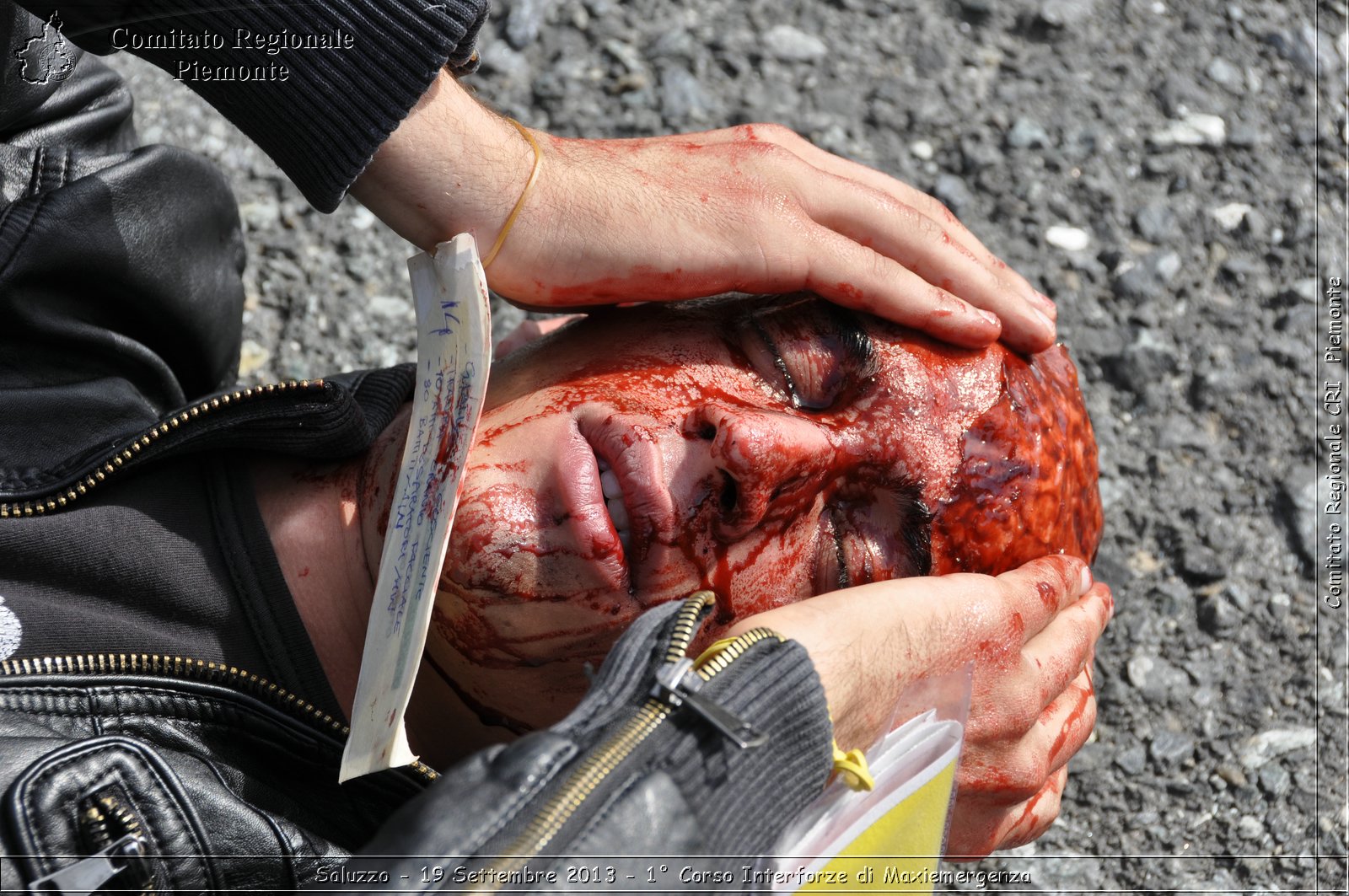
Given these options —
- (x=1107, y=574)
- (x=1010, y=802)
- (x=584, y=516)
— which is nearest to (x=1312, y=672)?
(x=1107, y=574)

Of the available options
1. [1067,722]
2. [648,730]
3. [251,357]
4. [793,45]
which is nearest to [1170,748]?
[1067,722]

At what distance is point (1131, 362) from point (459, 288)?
186cm

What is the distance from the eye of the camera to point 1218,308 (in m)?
2.81

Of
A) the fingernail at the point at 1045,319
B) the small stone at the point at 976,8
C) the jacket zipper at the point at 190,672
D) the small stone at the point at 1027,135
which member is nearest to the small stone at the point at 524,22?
the small stone at the point at 976,8

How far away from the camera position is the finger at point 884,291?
1.71 meters

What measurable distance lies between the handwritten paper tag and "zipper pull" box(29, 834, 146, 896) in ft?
0.90

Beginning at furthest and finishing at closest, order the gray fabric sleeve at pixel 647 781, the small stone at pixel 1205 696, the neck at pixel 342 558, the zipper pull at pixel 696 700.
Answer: the small stone at pixel 1205 696
the neck at pixel 342 558
the zipper pull at pixel 696 700
the gray fabric sleeve at pixel 647 781

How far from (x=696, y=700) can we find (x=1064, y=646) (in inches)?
30.6

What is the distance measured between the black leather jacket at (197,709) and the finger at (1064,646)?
0.52 metres

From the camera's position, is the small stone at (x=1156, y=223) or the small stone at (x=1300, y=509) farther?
the small stone at (x=1156, y=223)

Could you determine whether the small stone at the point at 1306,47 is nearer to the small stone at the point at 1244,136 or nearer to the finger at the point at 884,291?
the small stone at the point at 1244,136

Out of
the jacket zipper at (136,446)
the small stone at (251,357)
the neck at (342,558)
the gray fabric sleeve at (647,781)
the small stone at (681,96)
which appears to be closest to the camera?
the gray fabric sleeve at (647,781)

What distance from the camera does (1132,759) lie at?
2275 millimetres

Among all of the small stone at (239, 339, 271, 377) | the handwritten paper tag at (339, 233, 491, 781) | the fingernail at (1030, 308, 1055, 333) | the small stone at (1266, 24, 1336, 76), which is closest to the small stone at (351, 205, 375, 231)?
the small stone at (239, 339, 271, 377)
